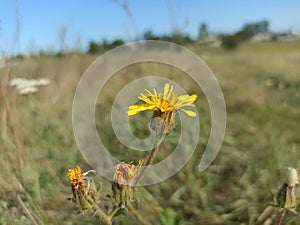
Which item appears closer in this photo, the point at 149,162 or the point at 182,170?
the point at 149,162

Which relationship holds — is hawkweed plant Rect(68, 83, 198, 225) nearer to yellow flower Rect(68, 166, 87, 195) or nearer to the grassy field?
yellow flower Rect(68, 166, 87, 195)

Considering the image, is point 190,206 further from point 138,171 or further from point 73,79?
point 73,79

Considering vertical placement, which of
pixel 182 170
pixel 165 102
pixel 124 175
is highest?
pixel 165 102

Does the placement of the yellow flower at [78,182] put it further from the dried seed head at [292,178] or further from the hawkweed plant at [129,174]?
the dried seed head at [292,178]

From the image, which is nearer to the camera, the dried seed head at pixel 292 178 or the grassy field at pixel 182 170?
the dried seed head at pixel 292 178

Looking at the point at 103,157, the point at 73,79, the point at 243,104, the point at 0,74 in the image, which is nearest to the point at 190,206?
the point at 103,157

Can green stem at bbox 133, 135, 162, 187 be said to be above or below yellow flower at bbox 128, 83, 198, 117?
below

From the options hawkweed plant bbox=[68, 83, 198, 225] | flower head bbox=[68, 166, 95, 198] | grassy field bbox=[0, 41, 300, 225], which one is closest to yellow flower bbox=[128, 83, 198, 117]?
hawkweed plant bbox=[68, 83, 198, 225]

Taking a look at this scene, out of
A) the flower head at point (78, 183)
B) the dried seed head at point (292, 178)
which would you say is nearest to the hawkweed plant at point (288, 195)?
the dried seed head at point (292, 178)

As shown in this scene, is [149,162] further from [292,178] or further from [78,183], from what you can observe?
[292,178]

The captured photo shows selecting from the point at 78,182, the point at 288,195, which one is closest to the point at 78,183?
the point at 78,182

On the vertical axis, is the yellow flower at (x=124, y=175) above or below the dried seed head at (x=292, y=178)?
above

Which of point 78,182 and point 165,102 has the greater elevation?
point 165,102
